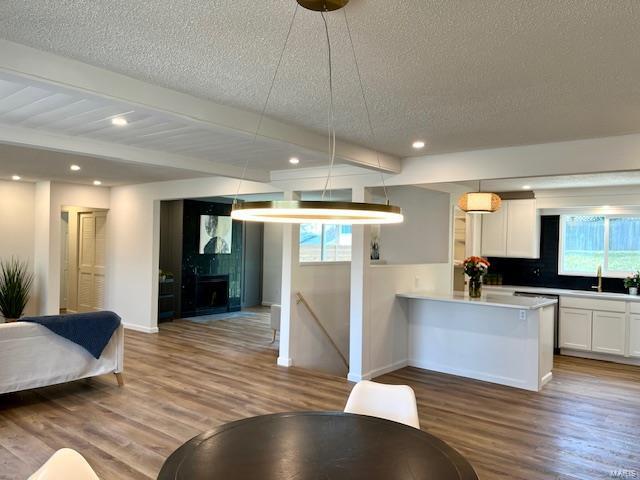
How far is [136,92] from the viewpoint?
106 inches

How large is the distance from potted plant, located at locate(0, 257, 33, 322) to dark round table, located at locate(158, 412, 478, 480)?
21.1 ft

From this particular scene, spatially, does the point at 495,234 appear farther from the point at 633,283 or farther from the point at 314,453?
the point at 314,453

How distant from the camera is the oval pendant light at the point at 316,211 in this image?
177cm

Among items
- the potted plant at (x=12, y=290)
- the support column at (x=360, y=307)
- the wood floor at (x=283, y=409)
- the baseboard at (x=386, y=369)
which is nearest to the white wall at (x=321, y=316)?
the wood floor at (x=283, y=409)

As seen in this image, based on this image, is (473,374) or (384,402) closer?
(384,402)

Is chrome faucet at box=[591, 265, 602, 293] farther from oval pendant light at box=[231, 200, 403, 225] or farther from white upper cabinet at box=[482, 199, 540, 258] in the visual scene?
oval pendant light at box=[231, 200, 403, 225]

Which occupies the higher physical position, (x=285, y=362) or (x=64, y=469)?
(x=64, y=469)

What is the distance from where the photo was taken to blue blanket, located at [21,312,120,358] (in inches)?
168

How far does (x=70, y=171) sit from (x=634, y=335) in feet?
25.3

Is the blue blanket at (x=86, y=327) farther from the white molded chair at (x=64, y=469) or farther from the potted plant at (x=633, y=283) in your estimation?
the potted plant at (x=633, y=283)

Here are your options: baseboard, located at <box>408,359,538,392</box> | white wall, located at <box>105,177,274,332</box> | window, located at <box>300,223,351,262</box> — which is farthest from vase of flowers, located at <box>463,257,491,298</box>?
window, located at <box>300,223,351,262</box>

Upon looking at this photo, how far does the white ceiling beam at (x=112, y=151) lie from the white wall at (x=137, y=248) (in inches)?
69.5

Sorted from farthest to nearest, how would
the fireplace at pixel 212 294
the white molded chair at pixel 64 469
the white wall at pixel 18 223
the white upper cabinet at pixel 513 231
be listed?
the fireplace at pixel 212 294
the white wall at pixel 18 223
the white upper cabinet at pixel 513 231
the white molded chair at pixel 64 469

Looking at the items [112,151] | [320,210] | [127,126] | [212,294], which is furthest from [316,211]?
[212,294]
